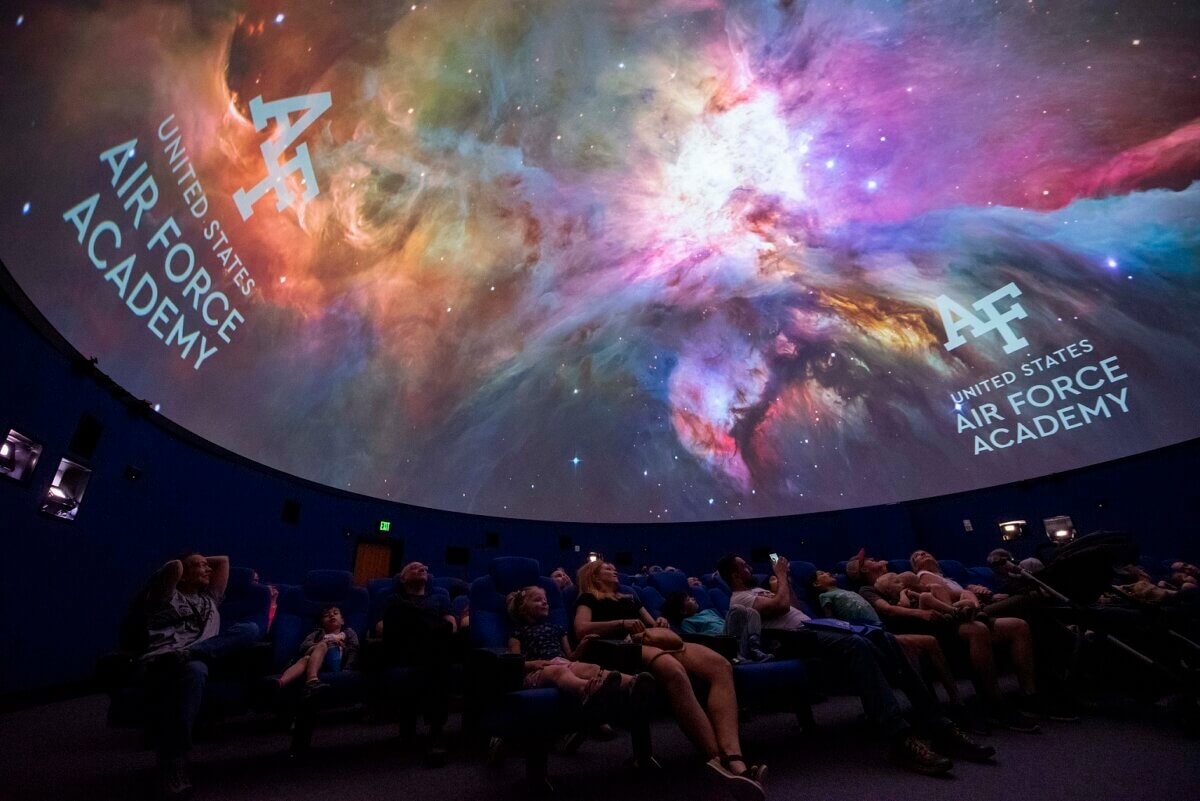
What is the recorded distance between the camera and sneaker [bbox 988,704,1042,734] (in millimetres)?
3355

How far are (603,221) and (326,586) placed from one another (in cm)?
859

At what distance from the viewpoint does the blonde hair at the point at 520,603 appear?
11.4 feet

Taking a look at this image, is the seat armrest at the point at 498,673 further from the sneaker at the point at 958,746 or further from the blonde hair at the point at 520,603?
the sneaker at the point at 958,746

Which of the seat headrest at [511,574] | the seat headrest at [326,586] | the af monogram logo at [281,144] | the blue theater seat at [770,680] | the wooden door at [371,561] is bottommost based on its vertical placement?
the blue theater seat at [770,680]

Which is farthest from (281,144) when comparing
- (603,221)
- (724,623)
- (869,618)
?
(869,618)

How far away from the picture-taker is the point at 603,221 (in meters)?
10.5

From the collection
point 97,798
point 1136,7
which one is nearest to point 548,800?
point 97,798

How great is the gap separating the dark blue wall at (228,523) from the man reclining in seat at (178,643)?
3.29 metres

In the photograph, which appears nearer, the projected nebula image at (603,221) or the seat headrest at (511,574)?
the seat headrest at (511,574)

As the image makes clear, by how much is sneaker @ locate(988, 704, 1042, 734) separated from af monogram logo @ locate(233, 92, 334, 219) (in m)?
10.4

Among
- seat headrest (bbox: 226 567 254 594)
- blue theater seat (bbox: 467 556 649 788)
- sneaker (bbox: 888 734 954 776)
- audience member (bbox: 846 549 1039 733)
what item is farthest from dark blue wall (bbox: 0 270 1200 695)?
audience member (bbox: 846 549 1039 733)

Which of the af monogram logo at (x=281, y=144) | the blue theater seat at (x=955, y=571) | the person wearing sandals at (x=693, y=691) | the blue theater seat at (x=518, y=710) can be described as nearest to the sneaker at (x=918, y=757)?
the person wearing sandals at (x=693, y=691)

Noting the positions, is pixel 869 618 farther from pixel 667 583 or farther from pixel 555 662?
pixel 555 662

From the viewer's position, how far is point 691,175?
9922 millimetres
